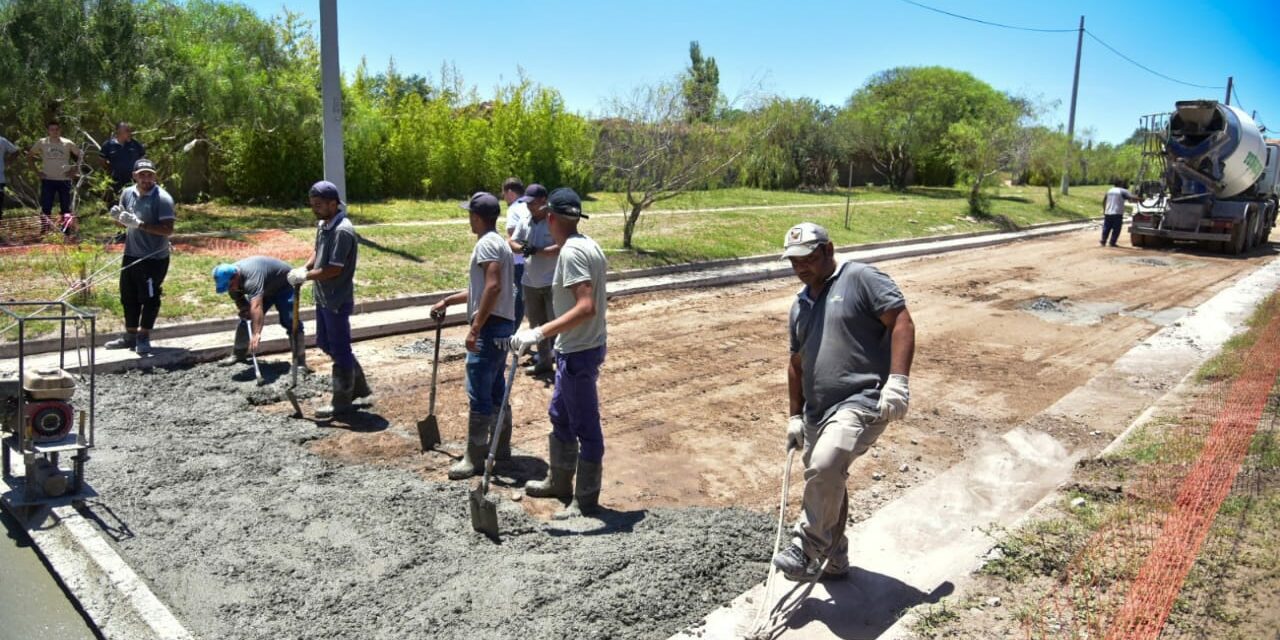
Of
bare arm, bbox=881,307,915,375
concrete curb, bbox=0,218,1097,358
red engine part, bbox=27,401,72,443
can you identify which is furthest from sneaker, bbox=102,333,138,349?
bare arm, bbox=881,307,915,375

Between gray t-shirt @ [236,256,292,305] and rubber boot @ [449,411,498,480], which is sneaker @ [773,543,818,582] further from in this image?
gray t-shirt @ [236,256,292,305]

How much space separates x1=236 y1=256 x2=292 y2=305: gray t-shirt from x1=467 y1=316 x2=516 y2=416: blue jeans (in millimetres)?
2744

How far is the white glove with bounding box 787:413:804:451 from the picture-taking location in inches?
168

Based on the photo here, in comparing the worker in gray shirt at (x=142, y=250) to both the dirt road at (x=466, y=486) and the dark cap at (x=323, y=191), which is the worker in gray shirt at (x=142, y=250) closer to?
the dirt road at (x=466, y=486)

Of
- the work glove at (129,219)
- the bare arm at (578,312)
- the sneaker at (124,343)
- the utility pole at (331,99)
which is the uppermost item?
the utility pole at (331,99)

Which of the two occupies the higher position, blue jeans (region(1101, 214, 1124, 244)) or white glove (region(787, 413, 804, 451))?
blue jeans (region(1101, 214, 1124, 244))

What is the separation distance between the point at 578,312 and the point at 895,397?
1705 millimetres

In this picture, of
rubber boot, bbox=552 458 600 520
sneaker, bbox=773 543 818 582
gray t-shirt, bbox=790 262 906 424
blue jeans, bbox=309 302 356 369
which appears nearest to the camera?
gray t-shirt, bbox=790 262 906 424

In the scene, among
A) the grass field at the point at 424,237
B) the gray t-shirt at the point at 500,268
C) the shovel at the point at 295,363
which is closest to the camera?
the gray t-shirt at the point at 500,268

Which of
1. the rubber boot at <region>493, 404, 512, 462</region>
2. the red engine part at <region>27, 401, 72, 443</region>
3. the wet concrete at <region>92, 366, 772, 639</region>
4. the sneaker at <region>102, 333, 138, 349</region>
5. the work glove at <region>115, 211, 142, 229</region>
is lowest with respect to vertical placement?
the wet concrete at <region>92, 366, 772, 639</region>

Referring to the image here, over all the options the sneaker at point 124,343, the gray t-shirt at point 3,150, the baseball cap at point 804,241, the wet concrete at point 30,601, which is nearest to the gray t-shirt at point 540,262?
the baseball cap at point 804,241

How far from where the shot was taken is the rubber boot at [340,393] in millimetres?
6668

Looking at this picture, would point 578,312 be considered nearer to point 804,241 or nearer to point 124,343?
point 804,241

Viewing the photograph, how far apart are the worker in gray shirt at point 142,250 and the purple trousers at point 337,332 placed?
2.29 meters
